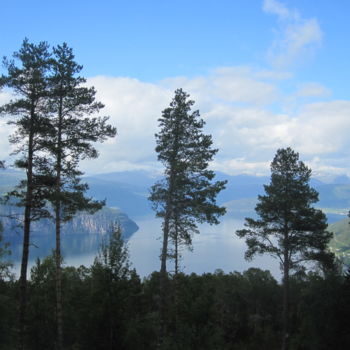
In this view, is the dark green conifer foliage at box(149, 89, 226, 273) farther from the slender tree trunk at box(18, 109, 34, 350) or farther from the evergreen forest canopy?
the slender tree trunk at box(18, 109, 34, 350)

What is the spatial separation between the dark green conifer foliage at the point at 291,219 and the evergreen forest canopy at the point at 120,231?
0.22 ft

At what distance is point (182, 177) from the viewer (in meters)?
18.8

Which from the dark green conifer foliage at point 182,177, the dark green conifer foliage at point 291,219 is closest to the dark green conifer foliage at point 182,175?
the dark green conifer foliage at point 182,177

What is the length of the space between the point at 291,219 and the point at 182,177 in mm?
8023

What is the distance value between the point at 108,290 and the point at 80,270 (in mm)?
25081

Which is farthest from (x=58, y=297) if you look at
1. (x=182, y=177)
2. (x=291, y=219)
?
(x=291, y=219)

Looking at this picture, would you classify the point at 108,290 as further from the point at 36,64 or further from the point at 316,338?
the point at 316,338

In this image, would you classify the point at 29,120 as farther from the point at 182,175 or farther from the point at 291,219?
the point at 291,219

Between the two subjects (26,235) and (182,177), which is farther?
(182,177)

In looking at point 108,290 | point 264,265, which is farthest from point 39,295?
point 264,265

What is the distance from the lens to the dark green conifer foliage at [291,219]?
21.3 meters

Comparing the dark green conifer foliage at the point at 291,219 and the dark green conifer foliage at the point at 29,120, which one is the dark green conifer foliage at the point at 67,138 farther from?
the dark green conifer foliage at the point at 291,219

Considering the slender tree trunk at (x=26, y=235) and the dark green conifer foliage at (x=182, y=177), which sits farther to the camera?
the dark green conifer foliage at (x=182, y=177)

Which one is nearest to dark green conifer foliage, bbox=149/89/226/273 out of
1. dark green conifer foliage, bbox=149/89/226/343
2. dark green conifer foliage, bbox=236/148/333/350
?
dark green conifer foliage, bbox=149/89/226/343
